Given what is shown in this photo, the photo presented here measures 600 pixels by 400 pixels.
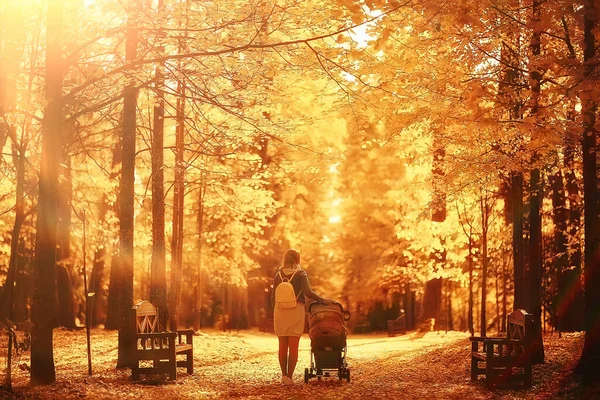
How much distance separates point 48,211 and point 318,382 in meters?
4.60

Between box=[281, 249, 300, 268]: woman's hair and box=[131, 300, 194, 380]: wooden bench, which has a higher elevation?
box=[281, 249, 300, 268]: woman's hair

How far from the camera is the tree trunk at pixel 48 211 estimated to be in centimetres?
961

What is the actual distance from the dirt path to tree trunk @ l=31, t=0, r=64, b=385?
54 cm

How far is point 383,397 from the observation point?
9820 mm

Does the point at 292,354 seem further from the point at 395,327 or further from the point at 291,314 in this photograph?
the point at 395,327

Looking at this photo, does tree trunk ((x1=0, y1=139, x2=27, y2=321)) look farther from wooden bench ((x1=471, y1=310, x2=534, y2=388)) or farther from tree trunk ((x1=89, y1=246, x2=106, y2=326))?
wooden bench ((x1=471, y1=310, x2=534, y2=388))

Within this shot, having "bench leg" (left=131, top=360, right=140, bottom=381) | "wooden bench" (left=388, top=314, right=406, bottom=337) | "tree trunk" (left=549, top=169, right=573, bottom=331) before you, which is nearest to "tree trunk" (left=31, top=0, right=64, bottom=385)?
"bench leg" (left=131, top=360, right=140, bottom=381)

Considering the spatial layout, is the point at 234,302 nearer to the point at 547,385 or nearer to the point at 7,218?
the point at 7,218

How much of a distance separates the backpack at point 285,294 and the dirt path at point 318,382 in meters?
1.18

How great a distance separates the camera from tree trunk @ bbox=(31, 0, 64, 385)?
9.61 m

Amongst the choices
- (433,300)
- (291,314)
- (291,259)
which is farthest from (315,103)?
(433,300)

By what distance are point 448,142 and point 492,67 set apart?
1.69m

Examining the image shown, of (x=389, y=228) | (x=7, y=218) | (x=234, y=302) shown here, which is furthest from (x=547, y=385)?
(x=234, y=302)

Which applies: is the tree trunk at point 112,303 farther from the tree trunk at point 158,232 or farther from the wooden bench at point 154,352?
the wooden bench at point 154,352
